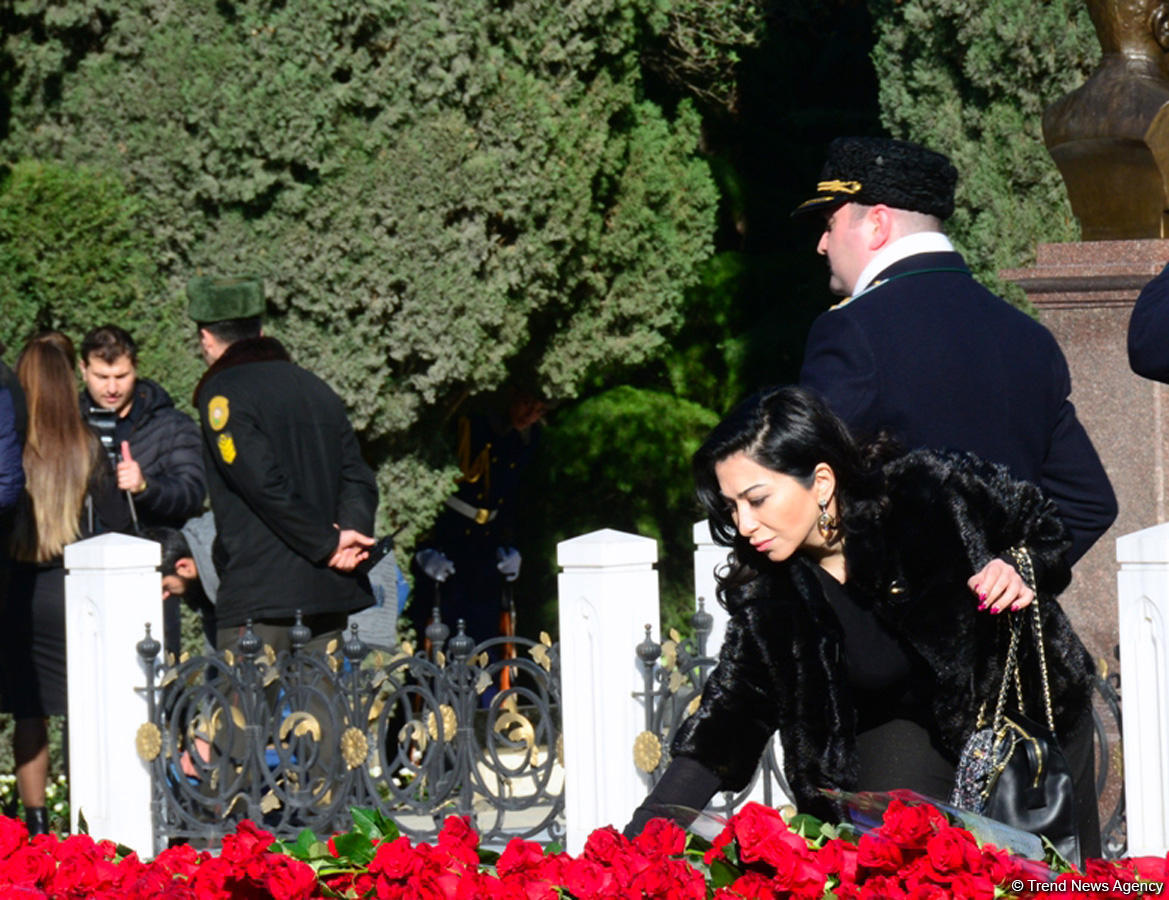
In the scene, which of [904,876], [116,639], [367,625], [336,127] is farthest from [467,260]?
[904,876]

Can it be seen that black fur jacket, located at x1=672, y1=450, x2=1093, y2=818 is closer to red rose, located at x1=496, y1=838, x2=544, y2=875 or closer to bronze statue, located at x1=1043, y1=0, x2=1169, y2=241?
red rose, located at x1=496, y1=838, x2=544, y2=875

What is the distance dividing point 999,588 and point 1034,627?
5.7 inches

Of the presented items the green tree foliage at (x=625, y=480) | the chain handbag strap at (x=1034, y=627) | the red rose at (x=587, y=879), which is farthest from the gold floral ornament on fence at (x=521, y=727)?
the green tree foliage at (x=625, y=480)

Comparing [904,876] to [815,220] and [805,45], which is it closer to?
[815,220]

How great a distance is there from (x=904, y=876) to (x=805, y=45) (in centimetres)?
1068

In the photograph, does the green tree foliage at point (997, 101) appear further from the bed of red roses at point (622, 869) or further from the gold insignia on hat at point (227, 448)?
the bed of red roses at point (622, 869)

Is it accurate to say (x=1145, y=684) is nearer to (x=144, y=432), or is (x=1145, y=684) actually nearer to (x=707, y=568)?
(x=707, y=568)

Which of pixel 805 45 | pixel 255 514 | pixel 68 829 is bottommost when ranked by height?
pixel 68 829

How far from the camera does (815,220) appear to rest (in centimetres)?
1163

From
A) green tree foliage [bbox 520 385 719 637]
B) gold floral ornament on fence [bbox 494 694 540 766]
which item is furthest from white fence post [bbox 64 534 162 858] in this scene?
green tree foliage [bbox 520 385 719 637]

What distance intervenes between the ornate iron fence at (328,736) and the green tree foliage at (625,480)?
4649 mm

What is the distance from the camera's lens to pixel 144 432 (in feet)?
22.8

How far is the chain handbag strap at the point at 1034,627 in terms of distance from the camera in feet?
9.62

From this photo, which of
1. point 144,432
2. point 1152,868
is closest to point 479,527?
point 144,432
